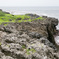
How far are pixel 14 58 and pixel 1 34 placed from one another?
8.50m

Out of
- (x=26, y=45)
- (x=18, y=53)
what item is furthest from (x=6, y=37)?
(x=18, y=53)

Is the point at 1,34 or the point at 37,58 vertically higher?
the point at 1,34

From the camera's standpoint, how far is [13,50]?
18.1m

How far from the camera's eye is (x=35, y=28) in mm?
34219

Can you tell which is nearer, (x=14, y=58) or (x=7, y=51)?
(x=14, y=58)

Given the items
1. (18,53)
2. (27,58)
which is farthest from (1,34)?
(27,58)

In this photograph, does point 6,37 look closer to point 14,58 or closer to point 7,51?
point 7,51

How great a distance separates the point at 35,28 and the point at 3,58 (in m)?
19.5

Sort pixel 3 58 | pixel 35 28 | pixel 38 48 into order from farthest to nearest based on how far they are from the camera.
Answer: pixel 35 28, pixel 38 48, pixel 3 58

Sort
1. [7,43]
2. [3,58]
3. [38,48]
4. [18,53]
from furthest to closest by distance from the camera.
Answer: [7,43]
[38,48]
[18,53]
[3,58]

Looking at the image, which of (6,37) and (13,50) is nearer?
(13,50)

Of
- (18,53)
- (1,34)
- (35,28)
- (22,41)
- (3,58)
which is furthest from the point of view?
(35,28)

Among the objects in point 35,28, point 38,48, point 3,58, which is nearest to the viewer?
point 3,58

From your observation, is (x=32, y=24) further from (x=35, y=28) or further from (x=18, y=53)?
(x=18, y=53)
